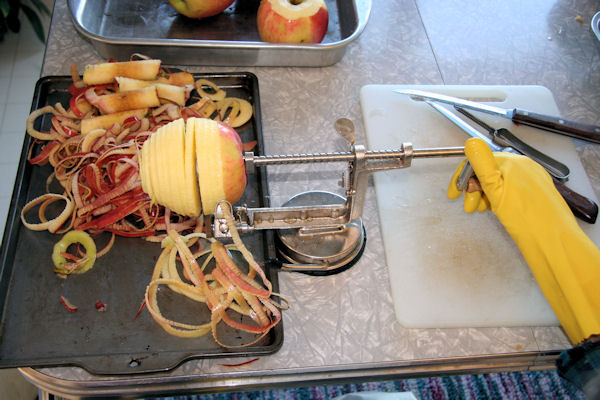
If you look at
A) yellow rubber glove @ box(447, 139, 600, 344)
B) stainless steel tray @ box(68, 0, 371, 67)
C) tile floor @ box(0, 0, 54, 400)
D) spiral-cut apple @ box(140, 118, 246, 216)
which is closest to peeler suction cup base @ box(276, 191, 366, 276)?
spiral-cut apple @ box(140, 118, 246, 216)

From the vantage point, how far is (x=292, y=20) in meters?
1.20

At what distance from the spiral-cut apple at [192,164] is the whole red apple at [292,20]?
43cm

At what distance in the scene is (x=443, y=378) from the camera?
1.01 meters

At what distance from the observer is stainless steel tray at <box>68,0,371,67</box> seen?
3.90 ft

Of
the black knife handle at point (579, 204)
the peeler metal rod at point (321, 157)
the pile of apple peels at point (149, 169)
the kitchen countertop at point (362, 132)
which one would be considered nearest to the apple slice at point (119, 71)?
the pile of apple peels at point (149, 169)

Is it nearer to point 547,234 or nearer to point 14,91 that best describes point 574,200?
point 547,234

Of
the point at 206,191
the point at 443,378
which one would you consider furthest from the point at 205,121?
the point at 443,378

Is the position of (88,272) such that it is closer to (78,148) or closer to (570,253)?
(78,148)

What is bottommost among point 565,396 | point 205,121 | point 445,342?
point 565,396

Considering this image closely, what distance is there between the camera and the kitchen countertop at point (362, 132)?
0.88m

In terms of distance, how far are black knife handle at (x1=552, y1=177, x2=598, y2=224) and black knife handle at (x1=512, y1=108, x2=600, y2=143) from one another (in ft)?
0.49

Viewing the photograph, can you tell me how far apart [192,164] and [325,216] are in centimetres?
26

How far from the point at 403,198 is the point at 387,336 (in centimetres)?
30

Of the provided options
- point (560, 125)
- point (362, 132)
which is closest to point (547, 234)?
point (560, 125)
